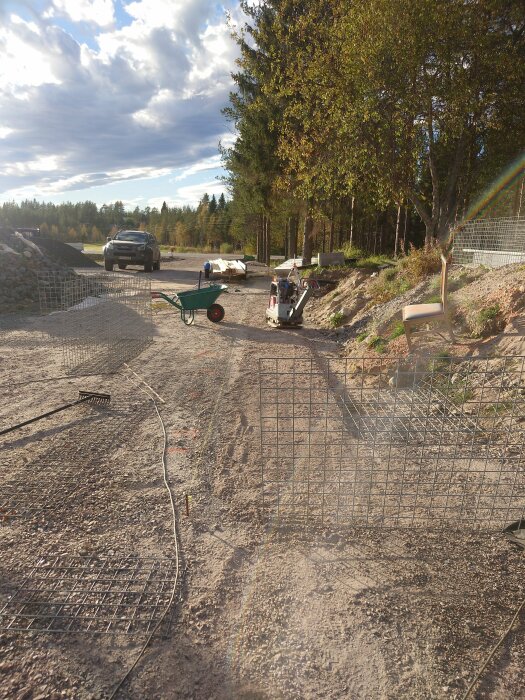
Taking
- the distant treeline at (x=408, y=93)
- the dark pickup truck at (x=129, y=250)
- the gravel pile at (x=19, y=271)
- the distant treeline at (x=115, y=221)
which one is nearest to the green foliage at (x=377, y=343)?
the distant treeline at (x=408, y=93)

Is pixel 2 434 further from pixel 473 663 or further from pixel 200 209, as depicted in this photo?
pixel 200 209

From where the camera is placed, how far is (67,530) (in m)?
3.46

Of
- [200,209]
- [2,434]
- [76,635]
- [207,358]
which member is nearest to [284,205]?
[207,358]

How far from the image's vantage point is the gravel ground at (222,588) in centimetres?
232

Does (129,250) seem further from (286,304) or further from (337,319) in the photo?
(337,319)

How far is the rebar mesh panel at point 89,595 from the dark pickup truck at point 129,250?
20.6 meters

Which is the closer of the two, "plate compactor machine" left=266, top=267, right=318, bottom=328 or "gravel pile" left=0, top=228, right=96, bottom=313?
"plate compactor machine" left=266, top=267, right=318, bottom=328

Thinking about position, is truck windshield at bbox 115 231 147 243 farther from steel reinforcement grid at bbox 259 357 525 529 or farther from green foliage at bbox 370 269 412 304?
steel reinforcement grid at bbox 259 357 525 529

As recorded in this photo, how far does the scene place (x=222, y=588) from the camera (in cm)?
291

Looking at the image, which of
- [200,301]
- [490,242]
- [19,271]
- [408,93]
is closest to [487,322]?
[490,242]

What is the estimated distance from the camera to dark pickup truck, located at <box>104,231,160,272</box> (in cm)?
2223

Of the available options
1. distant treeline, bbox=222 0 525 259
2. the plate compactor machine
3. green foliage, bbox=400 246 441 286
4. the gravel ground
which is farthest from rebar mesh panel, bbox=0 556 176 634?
distant treeline, bbox=222 0 525 259

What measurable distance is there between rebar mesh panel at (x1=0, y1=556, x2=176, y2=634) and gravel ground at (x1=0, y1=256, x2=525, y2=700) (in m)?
0.01

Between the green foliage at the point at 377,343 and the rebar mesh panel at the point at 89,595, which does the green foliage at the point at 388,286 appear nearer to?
the green foliage at the point at 377,343
